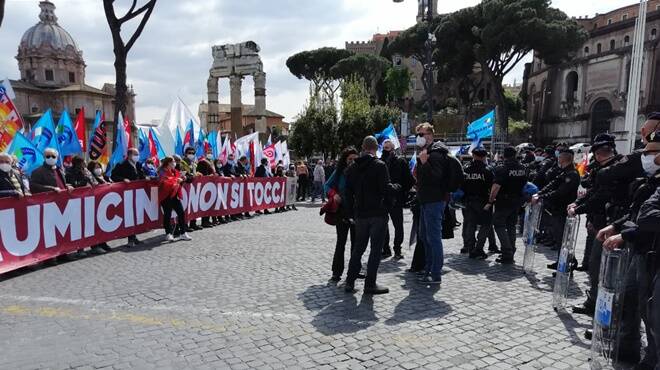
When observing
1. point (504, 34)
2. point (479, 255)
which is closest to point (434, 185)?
point (479, 255)

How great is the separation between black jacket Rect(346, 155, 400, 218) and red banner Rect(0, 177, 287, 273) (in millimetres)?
5002

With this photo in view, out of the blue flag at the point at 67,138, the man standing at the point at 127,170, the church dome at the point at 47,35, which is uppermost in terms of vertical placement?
the church dome at the point at 47,35

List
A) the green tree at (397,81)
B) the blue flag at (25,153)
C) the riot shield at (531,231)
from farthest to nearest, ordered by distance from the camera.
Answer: the green tree at (397,81), the blue flag at (25,153), the riot shield at (531,231)

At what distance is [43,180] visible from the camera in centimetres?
718

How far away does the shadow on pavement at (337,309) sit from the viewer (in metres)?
4.34

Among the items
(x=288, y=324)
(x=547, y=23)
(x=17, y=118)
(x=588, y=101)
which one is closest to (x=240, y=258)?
(x=288, y=324)

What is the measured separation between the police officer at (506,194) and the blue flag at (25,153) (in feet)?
25.1

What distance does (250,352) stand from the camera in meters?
3.75

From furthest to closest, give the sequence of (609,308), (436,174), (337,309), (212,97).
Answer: (212,97)
(436,174)
(337,309)
(609,308)

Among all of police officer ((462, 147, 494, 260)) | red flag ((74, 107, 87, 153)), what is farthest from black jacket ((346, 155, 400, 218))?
red flag ((74, 107, 87, 153))

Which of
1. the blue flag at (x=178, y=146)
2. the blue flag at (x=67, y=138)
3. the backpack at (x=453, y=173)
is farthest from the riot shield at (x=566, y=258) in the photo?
the blue flag at (x=178, y=146)

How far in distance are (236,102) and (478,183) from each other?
4359 cm

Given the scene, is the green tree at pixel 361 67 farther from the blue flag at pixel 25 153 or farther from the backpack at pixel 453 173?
the backpack at pixel 453 173

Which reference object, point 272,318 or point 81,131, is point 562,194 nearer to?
point 272,318
